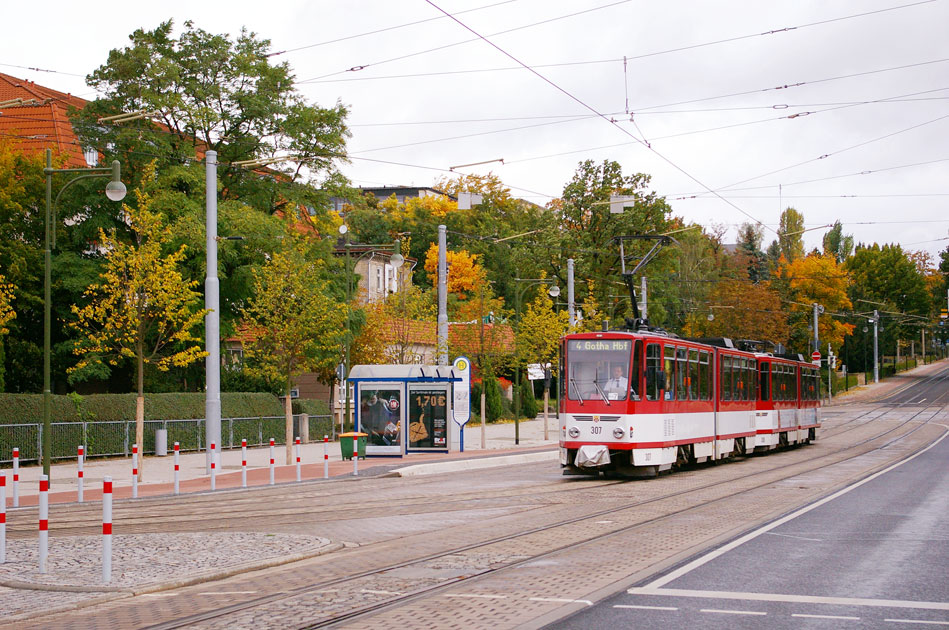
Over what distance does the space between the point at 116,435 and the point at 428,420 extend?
964 centimetres

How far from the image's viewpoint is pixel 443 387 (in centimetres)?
3225

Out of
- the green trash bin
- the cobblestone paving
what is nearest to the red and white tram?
the cobblestone paving

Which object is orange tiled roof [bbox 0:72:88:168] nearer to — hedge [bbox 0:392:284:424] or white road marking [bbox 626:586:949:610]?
hedge [bbox 0:392:284:424]

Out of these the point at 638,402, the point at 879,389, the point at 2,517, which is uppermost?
the point at 638,402

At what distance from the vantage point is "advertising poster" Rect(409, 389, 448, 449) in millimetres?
32750

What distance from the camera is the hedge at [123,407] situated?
30.5 m

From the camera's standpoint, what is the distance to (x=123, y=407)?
34344mm

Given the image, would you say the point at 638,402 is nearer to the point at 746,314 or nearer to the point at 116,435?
the point at 116,435

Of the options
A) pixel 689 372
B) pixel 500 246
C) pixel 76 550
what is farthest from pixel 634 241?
pixel 76 550

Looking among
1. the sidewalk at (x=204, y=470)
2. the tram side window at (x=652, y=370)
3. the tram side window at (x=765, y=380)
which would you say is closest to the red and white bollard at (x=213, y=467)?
the sidewalk at (x=204, y=470)

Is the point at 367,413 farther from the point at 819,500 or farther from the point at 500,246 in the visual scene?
the point at 500,246

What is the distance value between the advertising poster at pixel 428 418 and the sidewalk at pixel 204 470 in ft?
1.51

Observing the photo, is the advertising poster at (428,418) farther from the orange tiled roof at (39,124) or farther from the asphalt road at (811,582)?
the orange tiled roof at (39,124)

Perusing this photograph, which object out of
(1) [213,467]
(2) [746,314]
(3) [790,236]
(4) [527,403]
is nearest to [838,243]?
(3) [790,236]
